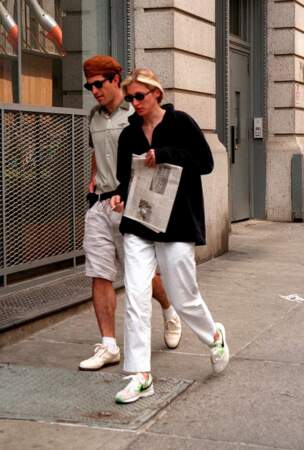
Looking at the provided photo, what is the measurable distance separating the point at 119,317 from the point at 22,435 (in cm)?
301

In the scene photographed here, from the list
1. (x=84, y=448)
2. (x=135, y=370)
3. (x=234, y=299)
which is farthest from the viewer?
(x=234, y=299)

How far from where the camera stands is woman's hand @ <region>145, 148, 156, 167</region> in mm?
5273

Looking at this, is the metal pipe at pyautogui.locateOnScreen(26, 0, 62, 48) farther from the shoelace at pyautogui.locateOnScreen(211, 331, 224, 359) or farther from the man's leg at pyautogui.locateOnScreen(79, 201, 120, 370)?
the shoelace at pyautogui.locateOnScreen(211, 331, 224, 359)

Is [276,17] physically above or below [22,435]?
above

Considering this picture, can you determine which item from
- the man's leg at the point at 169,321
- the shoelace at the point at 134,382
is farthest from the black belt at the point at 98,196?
the shoelace at the point at 134,382

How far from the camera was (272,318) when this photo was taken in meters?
7.61

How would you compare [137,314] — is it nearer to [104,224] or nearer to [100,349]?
[100,349]

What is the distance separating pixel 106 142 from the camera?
591cm

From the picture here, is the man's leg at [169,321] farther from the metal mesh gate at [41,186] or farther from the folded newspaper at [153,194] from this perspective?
the metal mesh gate at [41,186]

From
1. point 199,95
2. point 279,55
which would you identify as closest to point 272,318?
point 199,95

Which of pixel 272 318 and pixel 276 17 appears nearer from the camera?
pixel 272 318

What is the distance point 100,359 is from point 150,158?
1.39m

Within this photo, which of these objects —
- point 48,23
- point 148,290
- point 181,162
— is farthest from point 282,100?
point 148,290

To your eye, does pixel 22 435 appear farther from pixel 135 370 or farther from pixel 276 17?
pixel 276 17
